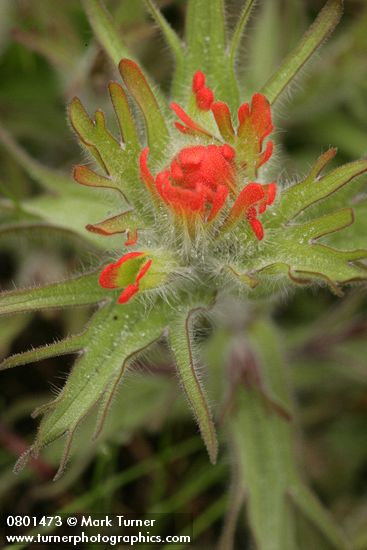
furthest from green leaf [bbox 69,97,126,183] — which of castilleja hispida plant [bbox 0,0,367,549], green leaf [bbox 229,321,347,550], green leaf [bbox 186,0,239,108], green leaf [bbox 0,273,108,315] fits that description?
green leaf [bbox 229,321,347,550]

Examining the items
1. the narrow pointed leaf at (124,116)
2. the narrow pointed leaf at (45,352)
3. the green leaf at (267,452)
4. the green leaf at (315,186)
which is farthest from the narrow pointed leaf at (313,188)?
the green leaf at (267,452)

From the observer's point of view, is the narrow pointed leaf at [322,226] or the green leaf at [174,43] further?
the green leaf at [174,43]

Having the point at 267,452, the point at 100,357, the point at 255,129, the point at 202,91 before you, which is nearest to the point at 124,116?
the point at 202,91

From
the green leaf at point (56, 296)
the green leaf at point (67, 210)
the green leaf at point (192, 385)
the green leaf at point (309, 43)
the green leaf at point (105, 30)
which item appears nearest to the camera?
the green leaf at point (192, 385)

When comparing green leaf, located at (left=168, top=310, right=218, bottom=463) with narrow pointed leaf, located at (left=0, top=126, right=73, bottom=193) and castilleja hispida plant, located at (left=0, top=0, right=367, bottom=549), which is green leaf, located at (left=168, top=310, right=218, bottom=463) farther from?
narrow pointed leaf, located at (left=0, top=126, right=73, bottom=193)

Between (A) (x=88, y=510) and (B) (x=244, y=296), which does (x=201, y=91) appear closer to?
(B) (x=244, y=296)

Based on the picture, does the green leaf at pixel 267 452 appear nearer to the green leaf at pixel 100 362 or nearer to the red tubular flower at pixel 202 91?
the green leaf at pixel 100 362
